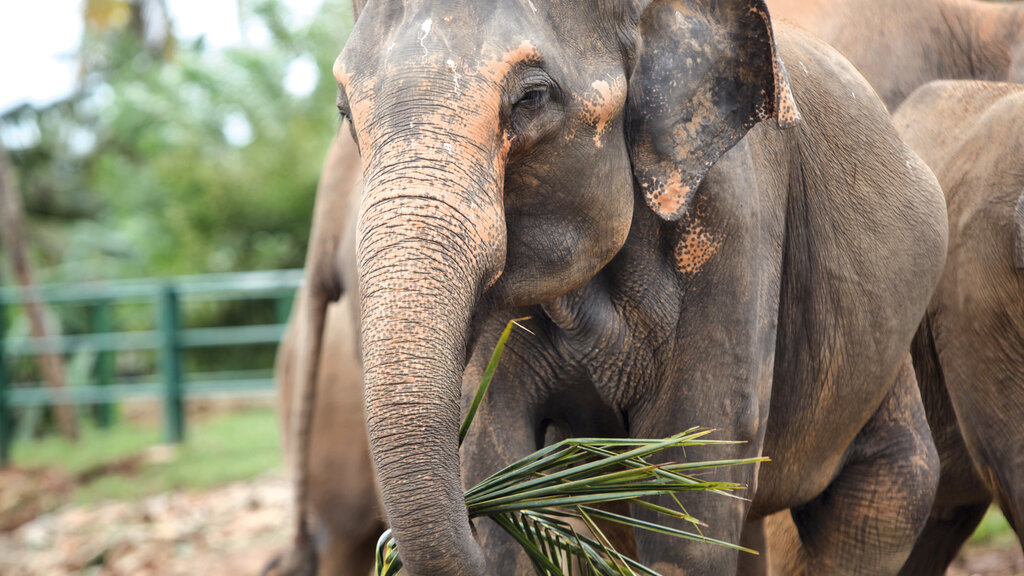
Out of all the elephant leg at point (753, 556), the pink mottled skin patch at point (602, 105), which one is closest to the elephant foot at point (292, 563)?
the elephant leg at point (753, 556)

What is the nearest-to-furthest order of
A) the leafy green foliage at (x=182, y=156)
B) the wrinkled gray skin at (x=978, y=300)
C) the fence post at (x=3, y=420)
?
the wrinkled gray skin at (x=978, y=300), the fence post at (x=3, y=420), the leafy green foliage at (x=182, y=156)

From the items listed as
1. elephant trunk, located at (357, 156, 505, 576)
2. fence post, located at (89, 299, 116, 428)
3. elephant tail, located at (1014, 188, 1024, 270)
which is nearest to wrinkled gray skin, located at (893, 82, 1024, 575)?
elephant tail, located at (1014, 188, 1024, 270)

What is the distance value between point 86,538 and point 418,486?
5.76 m

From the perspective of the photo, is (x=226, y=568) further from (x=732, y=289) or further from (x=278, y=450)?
(x=732, y=289)

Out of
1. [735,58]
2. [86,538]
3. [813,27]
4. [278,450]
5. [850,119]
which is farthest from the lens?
[278,450]

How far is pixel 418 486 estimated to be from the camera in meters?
1.71

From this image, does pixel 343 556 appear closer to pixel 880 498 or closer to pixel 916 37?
pixel 880 498

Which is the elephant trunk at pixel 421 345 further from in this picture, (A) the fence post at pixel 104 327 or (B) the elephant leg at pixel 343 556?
(A) the fence post at pixel 104 327

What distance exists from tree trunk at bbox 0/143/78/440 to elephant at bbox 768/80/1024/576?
779 cm

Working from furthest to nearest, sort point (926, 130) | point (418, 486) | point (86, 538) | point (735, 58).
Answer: point (86, 538) < point (926, 130) < point (735, 58) < point (418, 486)

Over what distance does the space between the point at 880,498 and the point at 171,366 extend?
7.24 meters

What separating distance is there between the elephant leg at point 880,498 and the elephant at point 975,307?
0.96ft

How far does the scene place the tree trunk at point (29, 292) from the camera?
1012 centimetres

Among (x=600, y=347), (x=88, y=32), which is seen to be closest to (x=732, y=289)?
(x=600, y=347)
